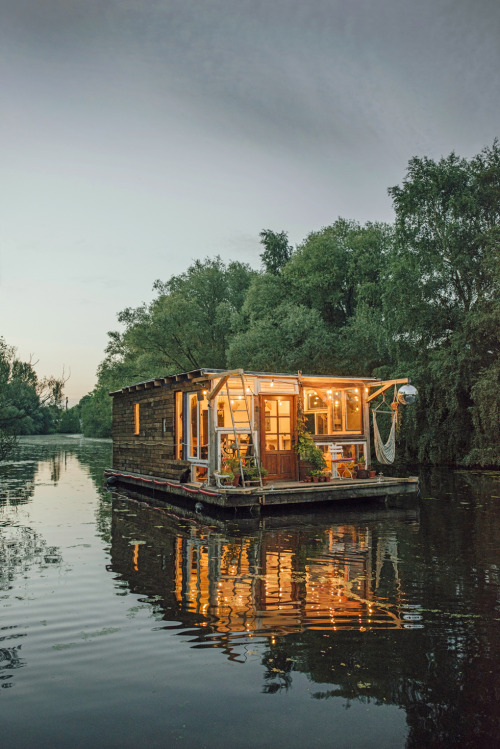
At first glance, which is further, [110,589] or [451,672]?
[110,589]

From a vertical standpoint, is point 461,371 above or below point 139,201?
below

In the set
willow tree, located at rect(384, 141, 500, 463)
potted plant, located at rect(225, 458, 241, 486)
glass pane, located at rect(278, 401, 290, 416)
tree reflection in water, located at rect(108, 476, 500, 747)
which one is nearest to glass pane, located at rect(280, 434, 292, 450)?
glass pane, located at rect(278, 401, 290, 416)

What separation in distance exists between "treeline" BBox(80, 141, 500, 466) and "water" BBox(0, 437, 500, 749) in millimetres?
14671

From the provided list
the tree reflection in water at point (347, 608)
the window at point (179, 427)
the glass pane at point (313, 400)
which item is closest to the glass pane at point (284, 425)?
the glass pane at point (313, 400)

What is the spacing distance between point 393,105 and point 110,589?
1523 centimetres

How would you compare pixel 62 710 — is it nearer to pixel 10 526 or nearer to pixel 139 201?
pixel 10 526

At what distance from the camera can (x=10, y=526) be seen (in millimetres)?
12562

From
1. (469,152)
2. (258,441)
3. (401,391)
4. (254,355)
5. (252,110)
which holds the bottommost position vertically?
(258,441)

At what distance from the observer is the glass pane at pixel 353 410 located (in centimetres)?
1672

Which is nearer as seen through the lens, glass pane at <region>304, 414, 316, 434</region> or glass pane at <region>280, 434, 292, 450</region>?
glass pane at <region>280, 434, 292, 450</region>

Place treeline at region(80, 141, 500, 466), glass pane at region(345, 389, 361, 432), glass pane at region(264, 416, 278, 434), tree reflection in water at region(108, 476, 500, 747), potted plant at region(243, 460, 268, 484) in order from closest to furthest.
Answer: tree reflection in water at region(108, 476, 500, 747), potted plant at region(243, 460, 268, 484), glass pane at region(264, 416, 278, 434), glass pane at region(345, 389, 361, 432), treeline at region(80, 141, 500, 466)

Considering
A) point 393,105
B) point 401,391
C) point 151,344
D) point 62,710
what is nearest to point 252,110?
point 393,105

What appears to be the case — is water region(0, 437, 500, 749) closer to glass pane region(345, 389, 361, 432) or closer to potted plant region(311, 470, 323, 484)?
potted plant region(311, 470, 323, 484)

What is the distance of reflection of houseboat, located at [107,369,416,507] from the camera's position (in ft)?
45.9
